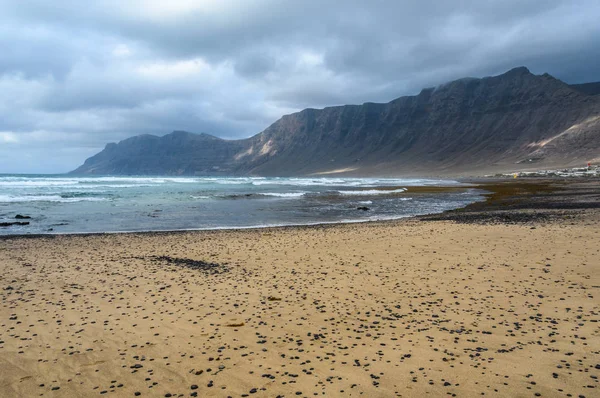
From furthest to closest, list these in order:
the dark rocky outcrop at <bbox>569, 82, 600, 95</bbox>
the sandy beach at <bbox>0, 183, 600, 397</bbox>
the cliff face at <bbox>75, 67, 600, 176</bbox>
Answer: the dark rocky outcrop at <bbox>569, 82, 600, 95</bbox> < the cliff face at <bbox>75, 67, 600, 176</bbox> < the sandy beach at <bbox>0, 183, 600, 397</bbox>

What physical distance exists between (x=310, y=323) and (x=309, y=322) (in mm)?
42

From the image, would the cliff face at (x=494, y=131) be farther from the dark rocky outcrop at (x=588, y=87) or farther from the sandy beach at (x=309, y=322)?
the sandy beach at (x=309, y=322)

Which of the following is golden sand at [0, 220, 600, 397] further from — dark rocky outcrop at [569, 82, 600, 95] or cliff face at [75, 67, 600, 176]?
dark rocky outcrop at [569, 82, 600, 95]

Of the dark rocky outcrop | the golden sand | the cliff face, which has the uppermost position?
the dark rocky outcrop

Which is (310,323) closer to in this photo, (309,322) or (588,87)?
(309,322)

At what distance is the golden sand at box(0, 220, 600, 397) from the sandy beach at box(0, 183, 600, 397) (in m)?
0.03

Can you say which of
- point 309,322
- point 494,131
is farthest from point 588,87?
point 309,322

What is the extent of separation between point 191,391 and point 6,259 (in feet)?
35.7

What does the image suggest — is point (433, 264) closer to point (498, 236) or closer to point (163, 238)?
point (498, 236)

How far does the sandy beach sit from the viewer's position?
14.5ft

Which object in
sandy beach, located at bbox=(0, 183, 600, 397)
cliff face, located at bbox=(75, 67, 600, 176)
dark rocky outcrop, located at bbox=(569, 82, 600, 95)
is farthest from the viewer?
dark rocky outcrop, located at bbox=(569, 82, 600, 95)

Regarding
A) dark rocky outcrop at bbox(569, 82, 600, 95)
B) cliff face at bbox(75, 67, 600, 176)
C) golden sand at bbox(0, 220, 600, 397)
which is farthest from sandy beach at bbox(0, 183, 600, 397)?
dark rocky outcrop at bbox(569, 82, 600, 95)

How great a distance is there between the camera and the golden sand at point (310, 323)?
4.43 m

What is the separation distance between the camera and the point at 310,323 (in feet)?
20.3
